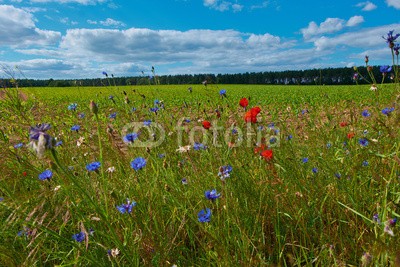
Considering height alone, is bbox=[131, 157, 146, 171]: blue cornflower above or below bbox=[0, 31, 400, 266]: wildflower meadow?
above

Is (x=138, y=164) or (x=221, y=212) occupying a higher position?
(x=138, y=164)

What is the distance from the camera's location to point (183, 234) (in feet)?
6.11

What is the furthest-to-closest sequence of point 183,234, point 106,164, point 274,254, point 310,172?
point 106,164 → point 310,172 → point 183,234 → point 274,254

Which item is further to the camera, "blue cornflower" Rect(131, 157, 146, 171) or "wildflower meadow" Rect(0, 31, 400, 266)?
"blue cornflower" Rect(131, 157, 146, 171)

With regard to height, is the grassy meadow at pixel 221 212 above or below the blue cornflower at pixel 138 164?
below

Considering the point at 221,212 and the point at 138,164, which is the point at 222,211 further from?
the point at 138,164

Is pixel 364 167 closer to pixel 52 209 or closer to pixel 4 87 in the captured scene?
pixel 52 209

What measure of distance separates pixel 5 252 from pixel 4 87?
1.38m

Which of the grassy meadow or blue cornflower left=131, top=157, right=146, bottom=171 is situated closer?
the grassy meadow

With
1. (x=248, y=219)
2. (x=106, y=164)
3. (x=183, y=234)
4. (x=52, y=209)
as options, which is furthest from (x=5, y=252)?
(x=106, y=164)

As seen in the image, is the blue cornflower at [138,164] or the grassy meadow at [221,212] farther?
the blue cornflower at [138,164]

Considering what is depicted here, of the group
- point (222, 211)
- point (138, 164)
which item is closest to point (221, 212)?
point (222, 211)

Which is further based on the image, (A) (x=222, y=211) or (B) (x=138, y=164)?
(B) (x=138, y=164)

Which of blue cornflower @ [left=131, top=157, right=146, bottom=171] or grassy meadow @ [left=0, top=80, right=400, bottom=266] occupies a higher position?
blue cornflower @ [left=131, top=157, right=146, bottom=171]
